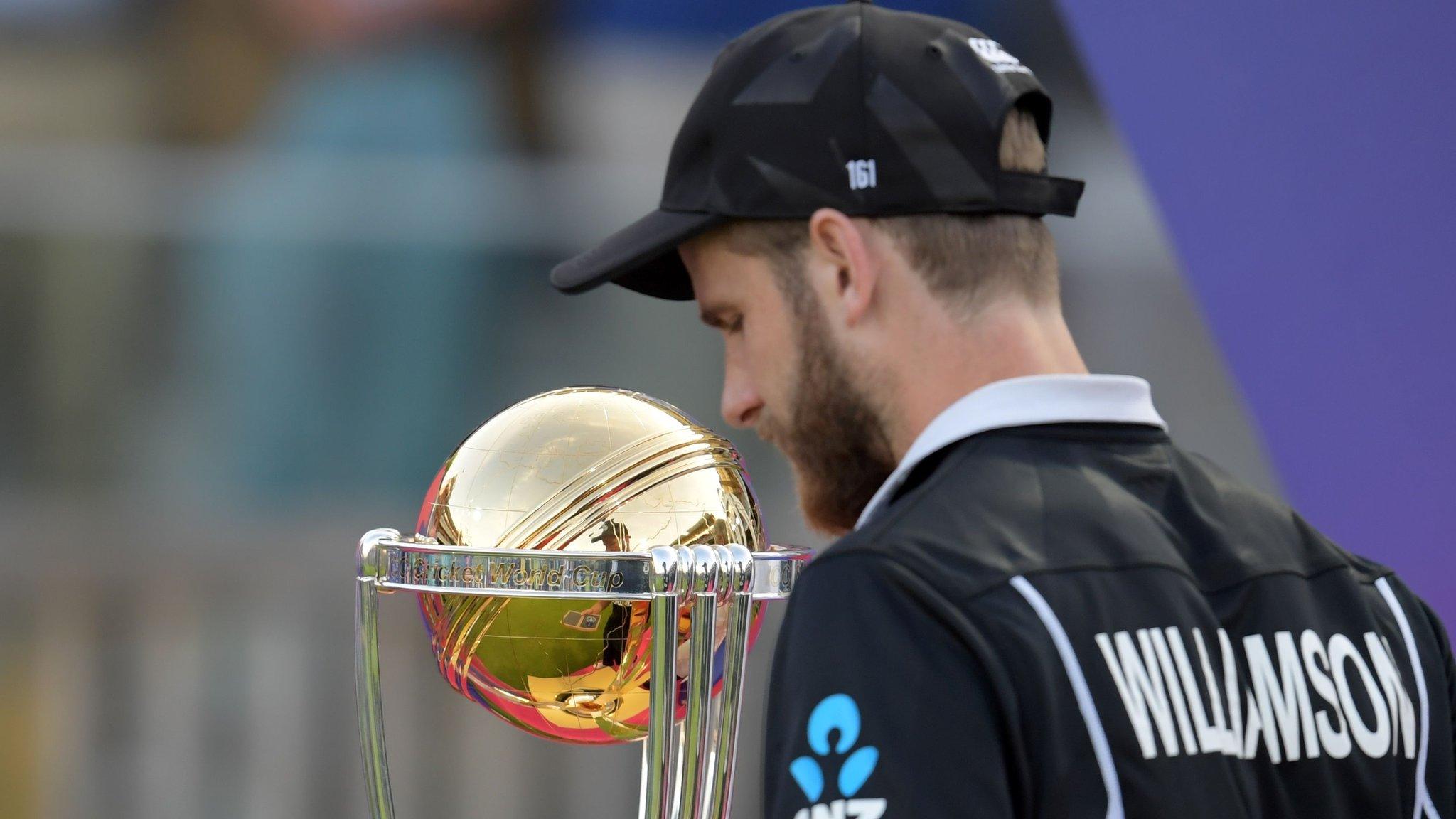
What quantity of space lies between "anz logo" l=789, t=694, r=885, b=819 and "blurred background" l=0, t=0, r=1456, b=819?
8.76 ft

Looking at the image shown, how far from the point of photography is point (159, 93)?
3660 mm

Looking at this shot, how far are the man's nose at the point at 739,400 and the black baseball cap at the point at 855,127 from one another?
95mm

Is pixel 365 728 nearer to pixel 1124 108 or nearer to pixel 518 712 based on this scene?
pixel 518 712

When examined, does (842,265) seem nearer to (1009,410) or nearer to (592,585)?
(1009,410)

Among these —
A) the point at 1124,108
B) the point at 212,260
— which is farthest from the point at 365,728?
the point at 212,260

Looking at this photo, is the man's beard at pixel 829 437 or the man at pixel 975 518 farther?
the man's beard at pixel 829 437

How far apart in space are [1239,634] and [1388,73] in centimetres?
179

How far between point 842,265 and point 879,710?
0.28 metres

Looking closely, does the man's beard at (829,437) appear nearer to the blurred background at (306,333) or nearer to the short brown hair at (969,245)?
the short brown hair at (969,245)

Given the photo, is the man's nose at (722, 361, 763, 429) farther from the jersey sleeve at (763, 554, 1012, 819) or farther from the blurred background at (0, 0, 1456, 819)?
the blurred background at (0, 0, 1456, 819)

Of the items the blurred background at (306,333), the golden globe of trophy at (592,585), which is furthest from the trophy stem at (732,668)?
the blurred background at (306,333)

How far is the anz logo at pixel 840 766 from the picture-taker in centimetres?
67

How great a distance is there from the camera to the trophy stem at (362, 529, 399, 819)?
3.02ft

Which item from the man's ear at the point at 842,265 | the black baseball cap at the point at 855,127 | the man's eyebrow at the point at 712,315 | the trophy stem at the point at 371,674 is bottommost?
the trophy stem at the point at 371,674
